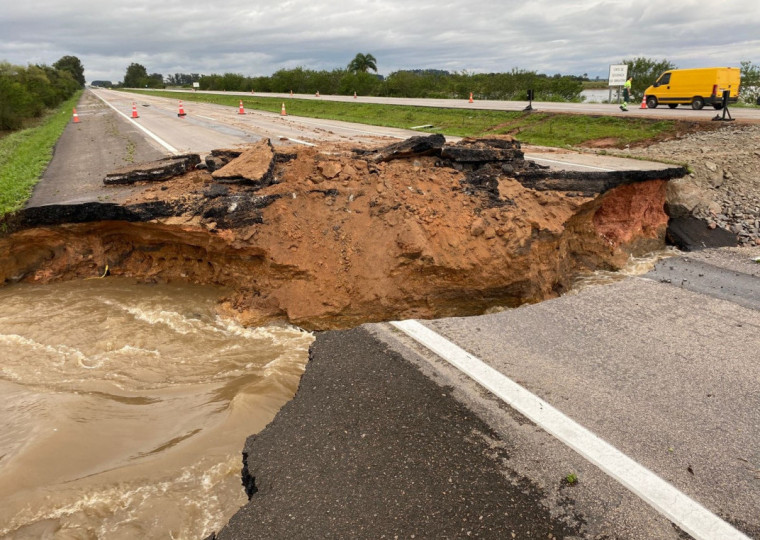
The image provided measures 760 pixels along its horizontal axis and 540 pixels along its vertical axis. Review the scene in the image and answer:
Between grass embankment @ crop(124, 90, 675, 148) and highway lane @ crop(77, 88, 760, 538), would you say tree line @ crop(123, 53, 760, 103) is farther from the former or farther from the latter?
highway lane @ crop(77, 88, 760, 538)

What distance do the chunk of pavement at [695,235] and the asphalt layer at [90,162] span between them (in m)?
9.92

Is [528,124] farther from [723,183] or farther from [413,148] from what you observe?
[413,148]

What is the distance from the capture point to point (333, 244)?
6.84 m

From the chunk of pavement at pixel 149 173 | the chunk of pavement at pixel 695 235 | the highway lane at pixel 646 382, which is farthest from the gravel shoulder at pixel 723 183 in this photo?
the chunk of pavement at pixel 149 173

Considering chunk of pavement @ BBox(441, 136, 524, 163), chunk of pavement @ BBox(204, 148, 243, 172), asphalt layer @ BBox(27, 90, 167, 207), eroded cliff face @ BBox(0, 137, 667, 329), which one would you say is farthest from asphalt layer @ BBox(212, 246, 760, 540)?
asphalt layer @ BBox(27, 90, 167, 207)

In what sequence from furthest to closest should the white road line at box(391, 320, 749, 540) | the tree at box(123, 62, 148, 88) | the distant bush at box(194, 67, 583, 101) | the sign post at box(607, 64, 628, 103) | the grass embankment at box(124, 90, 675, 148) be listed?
the tree at box(123, 62, 148, 88) < the distant bush at box(194, 67, 583, 101) < the sign post at box(607, 64, 628, 103) < the grass embankment at box(124, 90, 675, 148) < the white road line at box(391, 320, 749, 540)

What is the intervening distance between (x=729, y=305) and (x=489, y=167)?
13.0ft

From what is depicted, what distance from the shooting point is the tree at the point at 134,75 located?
127 m

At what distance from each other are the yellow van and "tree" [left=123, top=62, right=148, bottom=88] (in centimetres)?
13301

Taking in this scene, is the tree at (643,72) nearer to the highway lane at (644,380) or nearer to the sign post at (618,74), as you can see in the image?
the sign post at (618,74)

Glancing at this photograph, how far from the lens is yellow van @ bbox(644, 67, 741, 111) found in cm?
1961

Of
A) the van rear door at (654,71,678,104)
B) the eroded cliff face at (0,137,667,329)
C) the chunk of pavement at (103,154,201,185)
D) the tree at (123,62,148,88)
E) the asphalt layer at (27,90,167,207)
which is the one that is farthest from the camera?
the tree at (123,62,148,88)

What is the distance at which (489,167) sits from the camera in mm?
8211

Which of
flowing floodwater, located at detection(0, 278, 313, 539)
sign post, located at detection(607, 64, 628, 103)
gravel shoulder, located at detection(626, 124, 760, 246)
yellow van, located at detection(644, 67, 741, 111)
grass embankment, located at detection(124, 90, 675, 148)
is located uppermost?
sign post, located at detection(607, 64, 628, 103)
